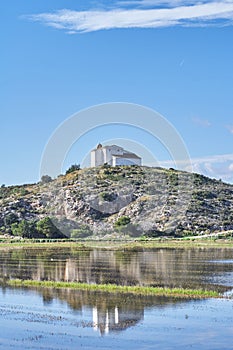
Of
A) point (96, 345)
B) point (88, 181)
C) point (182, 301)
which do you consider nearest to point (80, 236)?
point (88, 181)

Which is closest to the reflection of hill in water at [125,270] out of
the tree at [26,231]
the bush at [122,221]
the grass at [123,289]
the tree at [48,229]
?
the grass at [123,289]

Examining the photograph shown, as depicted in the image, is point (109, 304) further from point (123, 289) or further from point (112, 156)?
point (112, 156)

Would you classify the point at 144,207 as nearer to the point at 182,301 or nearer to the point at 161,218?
the point at 161,218

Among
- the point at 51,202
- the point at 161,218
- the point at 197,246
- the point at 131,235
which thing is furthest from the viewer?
the point at 51,202

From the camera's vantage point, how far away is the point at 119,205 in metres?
158

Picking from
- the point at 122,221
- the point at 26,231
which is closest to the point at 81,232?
the point at 122,221

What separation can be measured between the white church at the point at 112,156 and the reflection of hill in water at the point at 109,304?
139 metres

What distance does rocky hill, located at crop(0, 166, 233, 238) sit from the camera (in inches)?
5369

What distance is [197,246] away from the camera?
96562mm

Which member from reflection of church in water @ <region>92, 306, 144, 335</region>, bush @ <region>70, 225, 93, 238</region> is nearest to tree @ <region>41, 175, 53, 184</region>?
bush @ <region>70, 225, 93, 238</region>

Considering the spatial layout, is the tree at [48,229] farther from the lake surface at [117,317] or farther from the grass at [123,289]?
the grass at [123,289]

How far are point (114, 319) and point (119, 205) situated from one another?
125 meters

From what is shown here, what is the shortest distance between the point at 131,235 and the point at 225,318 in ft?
328

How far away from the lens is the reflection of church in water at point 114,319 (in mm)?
31181
